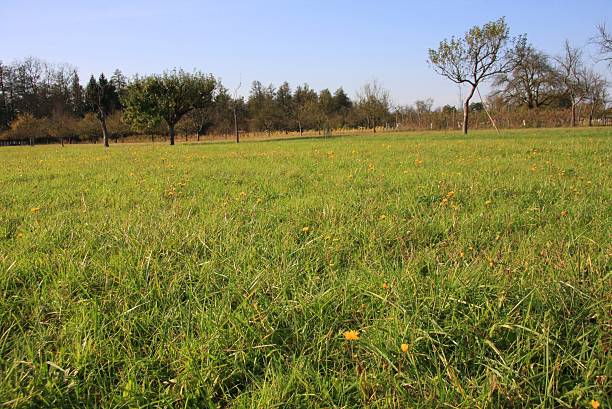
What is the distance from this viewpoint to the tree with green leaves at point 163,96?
37.4 metres

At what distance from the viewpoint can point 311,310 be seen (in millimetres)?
1913

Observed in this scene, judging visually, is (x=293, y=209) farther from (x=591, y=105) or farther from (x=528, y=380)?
(x=591, y=105)

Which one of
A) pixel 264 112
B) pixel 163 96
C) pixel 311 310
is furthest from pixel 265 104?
pixel 311 310

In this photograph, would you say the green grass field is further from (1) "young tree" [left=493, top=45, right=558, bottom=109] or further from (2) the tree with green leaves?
(1) "young tree" [left=493, top=45, right=558, bottom=109]

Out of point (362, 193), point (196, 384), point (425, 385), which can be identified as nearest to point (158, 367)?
point (196, 384)

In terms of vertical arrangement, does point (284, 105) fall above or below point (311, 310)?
above

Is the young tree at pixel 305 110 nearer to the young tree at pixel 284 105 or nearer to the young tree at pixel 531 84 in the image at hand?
the young tree at pixel 284 105

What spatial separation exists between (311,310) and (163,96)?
40001 mm

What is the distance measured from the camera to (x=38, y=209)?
14.6 ft

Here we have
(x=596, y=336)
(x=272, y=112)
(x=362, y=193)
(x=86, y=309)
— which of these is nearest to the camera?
(x=596, y=336)

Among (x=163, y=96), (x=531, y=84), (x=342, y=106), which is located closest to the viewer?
(x=163, y=96)

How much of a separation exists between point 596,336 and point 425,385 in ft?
2.75

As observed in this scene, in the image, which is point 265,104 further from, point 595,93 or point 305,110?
point 595,93

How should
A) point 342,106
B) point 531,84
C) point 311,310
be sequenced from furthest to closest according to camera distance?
point 342,106
point 531,84
point 311,310
